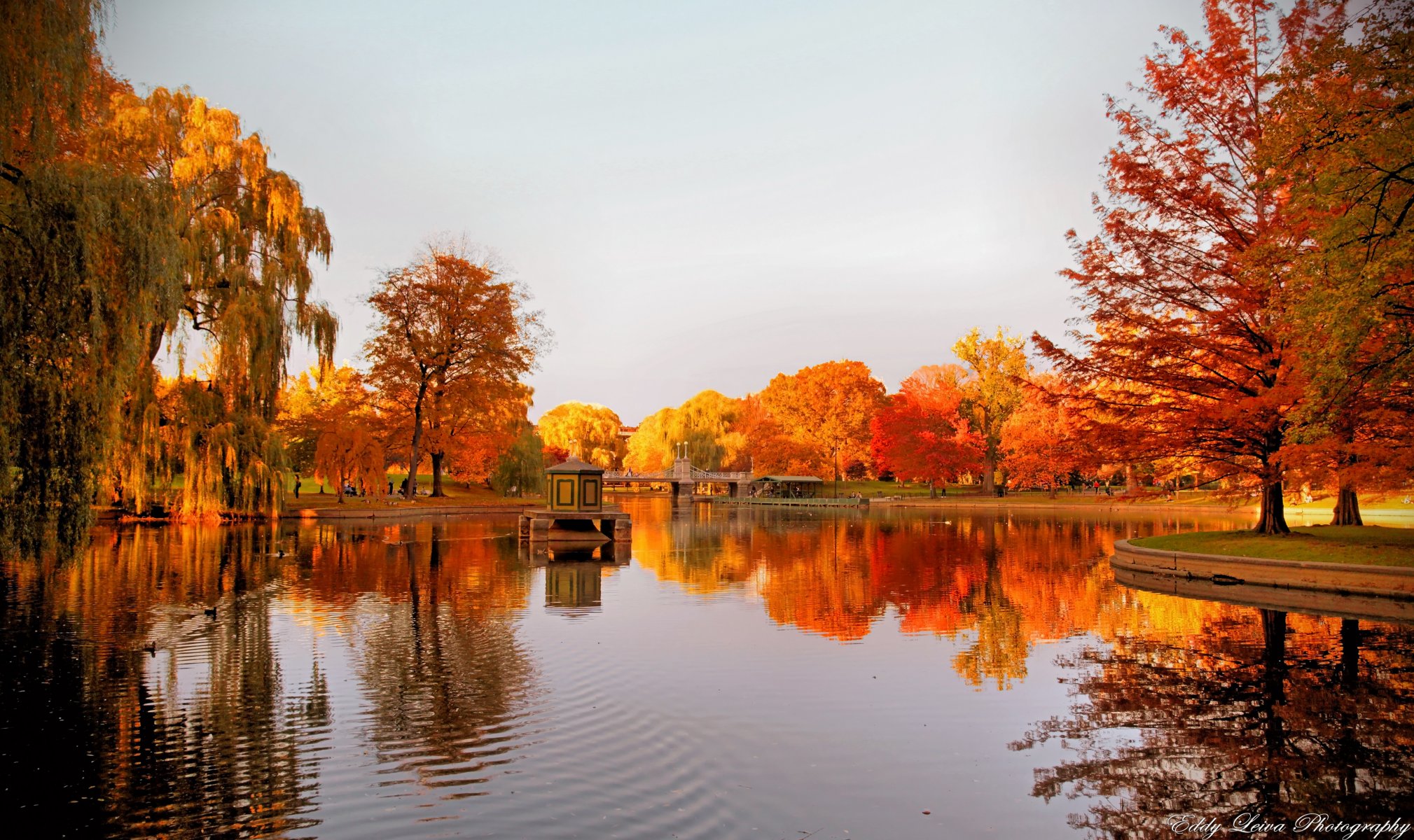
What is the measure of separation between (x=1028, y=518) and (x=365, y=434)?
Answer: 121 ft

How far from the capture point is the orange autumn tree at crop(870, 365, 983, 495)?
72.2 metres

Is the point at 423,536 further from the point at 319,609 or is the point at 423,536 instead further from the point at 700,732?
the point at 700,732

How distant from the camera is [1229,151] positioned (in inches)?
888

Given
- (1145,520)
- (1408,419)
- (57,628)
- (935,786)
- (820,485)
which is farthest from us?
(820,485)

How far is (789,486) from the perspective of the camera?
87.5m

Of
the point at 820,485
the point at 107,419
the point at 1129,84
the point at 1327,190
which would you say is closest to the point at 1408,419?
the point at 1327,190

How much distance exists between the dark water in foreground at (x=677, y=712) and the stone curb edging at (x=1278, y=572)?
2.24 meters

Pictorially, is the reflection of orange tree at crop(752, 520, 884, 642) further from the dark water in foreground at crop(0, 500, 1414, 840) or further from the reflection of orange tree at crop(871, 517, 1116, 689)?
the reflection of orange tree at crop(871, 517, 1116, 689)

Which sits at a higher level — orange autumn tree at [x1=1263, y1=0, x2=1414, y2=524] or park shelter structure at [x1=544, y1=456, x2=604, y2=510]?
orange autumn tree at [x1=1263, y1=0, x2=1414, y2=524]

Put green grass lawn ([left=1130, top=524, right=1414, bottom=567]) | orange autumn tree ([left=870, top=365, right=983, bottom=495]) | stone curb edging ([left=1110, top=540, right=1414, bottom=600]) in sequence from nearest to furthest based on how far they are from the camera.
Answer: stone curb edging ([left=1110, top=540, right=1414, bottom=600]), green grass lawn ([left=1130, top=524, right=1414, bottom=567]), orange autumn tree ([left=870, top=365, right=983, bottom=495])

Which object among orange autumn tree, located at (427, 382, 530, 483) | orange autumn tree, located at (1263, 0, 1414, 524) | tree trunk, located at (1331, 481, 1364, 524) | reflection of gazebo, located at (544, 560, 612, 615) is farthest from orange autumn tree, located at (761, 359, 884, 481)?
orange autumn tree, located at (1263, 0, 1414, 524)

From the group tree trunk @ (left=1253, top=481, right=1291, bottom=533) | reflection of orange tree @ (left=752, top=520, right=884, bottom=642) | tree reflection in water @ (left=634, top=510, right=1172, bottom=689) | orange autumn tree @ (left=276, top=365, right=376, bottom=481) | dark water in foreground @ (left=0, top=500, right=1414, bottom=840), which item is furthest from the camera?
orange autumn tree @ (left=276, top=365, right=376, bottom=481)

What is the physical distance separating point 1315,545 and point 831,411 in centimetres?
7256

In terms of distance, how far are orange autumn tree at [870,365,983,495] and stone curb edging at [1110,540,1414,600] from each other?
51675 mm
